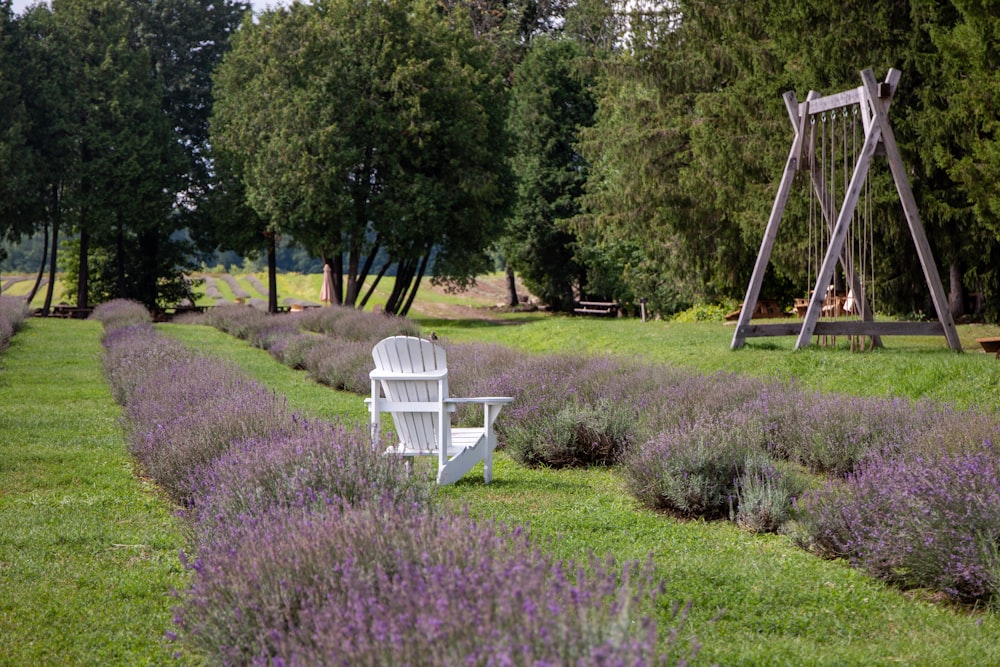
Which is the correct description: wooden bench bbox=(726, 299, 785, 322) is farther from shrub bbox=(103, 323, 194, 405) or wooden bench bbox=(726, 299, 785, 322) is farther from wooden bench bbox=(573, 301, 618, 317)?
shrub bbox=(103, 323, 194, 405)

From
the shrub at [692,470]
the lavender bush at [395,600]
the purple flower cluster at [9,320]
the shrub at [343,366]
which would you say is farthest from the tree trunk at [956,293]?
the purple flower cluster at [9,320]

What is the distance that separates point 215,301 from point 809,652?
5795 cm

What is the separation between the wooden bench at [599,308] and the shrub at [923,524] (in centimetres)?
3310

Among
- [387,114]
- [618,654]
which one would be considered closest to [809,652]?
[618,654]

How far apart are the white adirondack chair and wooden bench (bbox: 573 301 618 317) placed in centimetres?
3134

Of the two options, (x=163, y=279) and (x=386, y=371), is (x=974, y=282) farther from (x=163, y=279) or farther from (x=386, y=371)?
(x=163, y=279)

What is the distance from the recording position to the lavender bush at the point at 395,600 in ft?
8.14

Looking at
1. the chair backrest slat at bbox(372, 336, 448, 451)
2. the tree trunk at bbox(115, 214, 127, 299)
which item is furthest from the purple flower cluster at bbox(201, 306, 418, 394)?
the tree trunk at bbox(115, 214, 127, 299)

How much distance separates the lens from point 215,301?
59.3 metres

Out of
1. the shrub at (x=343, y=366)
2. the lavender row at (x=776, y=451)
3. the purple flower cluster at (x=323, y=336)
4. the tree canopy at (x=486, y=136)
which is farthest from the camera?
the tree canopy at (x=486, y=136)

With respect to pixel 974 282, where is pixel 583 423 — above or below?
below

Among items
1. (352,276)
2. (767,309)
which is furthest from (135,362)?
(352,276)

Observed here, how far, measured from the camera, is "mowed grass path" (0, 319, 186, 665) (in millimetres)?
4332

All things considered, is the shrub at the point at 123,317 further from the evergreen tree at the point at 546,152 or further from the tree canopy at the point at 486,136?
the evergreen tree at the point at 546,152
